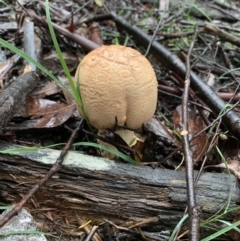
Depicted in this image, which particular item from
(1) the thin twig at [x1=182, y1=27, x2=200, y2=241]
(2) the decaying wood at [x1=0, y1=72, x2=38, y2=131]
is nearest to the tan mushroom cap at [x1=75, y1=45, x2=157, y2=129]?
(1) the thin twig at [x1=182, y1=27, x2=200, y2=241]

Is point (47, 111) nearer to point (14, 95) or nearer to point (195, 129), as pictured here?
point (14, 95)

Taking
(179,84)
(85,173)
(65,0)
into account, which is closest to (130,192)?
(85,173)

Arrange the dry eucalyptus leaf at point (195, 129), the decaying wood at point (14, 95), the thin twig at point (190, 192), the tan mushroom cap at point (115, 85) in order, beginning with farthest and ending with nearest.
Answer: the dry eucalyptus leaf at point (195, 129) → the decaying wood at point (14, 95) → the tan mushroom cap at point (115, 85) → the thin twig at point (190, 192)

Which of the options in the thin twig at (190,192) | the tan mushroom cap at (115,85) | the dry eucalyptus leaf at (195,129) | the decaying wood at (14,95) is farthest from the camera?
the dry eucalyptus leaf at (195,129)

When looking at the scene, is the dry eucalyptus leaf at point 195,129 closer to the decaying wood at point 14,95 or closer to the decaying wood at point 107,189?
the decaying wood at point 107,189

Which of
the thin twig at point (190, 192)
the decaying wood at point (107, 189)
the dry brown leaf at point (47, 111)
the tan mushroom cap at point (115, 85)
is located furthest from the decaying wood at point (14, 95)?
the thin twig at point (190, 192)

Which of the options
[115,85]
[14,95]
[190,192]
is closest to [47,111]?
[14,95]
